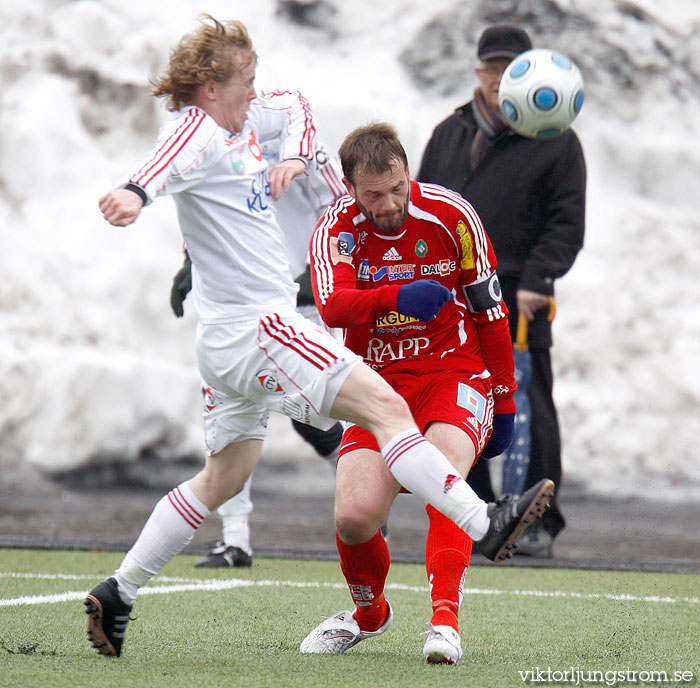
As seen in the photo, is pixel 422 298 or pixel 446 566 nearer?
pixel 422 298

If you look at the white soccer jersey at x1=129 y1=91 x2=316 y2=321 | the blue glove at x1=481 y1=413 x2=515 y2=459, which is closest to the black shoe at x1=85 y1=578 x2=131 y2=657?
the white soccer jersey at x1=129 y1=91 x2=316 y2=321

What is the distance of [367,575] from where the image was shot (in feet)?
13.3

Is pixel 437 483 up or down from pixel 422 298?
down

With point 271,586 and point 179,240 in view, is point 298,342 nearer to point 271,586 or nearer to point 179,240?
point 271,586

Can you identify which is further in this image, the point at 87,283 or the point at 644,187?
the point at 644,187

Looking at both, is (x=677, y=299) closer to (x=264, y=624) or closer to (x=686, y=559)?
(x=686, y=559)

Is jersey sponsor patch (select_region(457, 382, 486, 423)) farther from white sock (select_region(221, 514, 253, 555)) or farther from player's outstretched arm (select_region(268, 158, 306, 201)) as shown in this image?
white sock (select_region(221, 514, 253, 555))

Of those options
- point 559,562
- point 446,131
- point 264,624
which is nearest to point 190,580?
point 264,624

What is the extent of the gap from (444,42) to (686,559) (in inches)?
275

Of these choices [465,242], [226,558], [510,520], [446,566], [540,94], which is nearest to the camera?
[510,520]

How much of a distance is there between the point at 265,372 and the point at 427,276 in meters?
0.58

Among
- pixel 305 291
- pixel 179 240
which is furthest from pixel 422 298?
pixel 179 240

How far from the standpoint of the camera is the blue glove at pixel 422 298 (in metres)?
3.73

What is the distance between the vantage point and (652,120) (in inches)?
504
